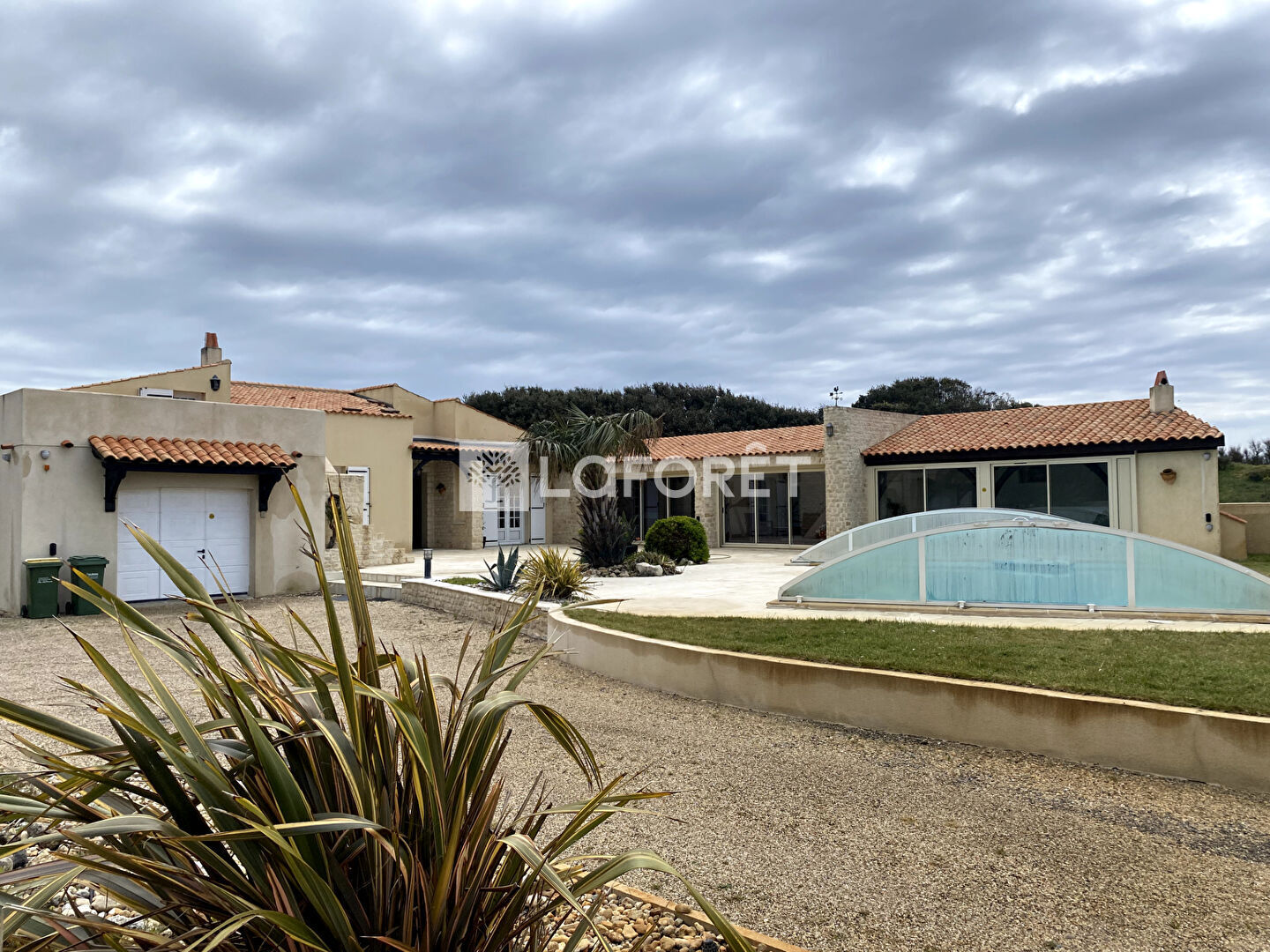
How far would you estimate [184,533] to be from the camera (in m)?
13.9

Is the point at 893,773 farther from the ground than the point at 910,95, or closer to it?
closer to it

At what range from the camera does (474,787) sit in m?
2.28

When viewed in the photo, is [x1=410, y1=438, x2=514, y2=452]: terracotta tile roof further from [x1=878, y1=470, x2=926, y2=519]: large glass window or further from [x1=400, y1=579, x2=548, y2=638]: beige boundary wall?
[x1=878, y1=470, x2=926, y2=519]: large glass window

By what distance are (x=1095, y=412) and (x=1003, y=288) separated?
417 centimetres

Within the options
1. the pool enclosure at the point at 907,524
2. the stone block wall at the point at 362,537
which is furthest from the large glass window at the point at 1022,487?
the stone block wall at the point at 362,537

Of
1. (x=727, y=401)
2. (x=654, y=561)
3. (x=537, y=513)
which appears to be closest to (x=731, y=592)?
(x=654, y=561)

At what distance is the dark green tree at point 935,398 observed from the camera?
50219mm

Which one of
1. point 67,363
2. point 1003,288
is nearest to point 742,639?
point 1003,288

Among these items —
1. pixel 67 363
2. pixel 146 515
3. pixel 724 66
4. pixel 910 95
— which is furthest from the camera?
pixel 67 363

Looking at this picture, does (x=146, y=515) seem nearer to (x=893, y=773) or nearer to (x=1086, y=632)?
(x=893, y=773)

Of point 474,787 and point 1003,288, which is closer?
point 474,787

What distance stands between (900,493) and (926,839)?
60.4 ft

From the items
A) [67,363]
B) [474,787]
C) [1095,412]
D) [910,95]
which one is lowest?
[474,787]

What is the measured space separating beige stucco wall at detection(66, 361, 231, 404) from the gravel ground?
16.8 metres
